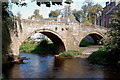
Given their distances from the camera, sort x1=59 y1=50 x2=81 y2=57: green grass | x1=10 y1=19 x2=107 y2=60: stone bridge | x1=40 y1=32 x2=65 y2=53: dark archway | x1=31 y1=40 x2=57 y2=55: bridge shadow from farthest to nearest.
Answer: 1. x1=31 y1=40 x2=57 y2=55: bridge shadow
2. x1=40 y1=32 x2=65 y2=53: dark archway
3. x1=59 y1=50 x2=81 y2=57: green grass
4. x1=10 y1=19 x2=107 y2=60: stone bridge

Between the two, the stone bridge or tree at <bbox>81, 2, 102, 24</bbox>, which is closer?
the stone bridge

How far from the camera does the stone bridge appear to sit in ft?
57.9

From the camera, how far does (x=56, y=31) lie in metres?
21.0

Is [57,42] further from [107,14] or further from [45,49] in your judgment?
[107,14]

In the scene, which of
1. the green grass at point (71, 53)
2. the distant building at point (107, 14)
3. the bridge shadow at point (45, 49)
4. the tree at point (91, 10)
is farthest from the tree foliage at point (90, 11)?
the green grass at point (71, 53)

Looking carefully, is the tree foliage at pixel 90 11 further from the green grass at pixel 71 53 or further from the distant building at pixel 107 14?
the green grass at pixel 71 53

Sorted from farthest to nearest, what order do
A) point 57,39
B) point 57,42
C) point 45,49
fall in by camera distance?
1. point 45,49
2. point 57,42
3. point 57,39

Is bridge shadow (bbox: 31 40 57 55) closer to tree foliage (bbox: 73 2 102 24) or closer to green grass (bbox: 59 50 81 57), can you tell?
green grass (bbox: 59 50 81 57)

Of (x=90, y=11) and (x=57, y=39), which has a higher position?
(x=90, y=11)

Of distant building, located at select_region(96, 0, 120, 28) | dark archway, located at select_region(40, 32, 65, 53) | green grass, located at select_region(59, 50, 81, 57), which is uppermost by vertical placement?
distant building, located at select_region(96, 0, 120, 28)

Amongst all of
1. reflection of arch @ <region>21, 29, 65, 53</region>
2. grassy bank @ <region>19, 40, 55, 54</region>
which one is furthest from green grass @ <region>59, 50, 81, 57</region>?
grassy bank @ <region>19, 40, 55, 54</region>

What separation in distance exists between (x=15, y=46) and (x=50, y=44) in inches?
414

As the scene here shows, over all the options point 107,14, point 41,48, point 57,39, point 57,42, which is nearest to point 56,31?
point 57,39

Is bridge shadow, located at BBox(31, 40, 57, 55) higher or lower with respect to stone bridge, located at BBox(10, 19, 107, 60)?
lower
